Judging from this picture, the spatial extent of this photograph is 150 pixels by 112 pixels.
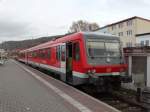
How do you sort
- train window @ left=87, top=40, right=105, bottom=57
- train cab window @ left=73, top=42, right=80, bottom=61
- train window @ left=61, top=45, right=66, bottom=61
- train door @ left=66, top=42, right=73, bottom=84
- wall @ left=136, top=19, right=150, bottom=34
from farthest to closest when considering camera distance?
1. wall @ left=136, top=19, right=150, bottom=34
2. train window @ left=61, top=45, right=66, bottom=61
3. train door @ left=66, top=42, right=73, bottom=84
4. train cab window @ left=73, top=42, right=80, bottom=61
5. train window @ left=87, top=40, right=105, bottom=57

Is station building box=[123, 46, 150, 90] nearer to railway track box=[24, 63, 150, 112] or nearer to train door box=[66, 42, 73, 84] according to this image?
railway track box=[24, 63, 150, 112]

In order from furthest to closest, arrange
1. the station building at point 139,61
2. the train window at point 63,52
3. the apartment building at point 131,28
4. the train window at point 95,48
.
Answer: the apartment building at point 131,28, the station building at point 139,61, the train window at point 63,52, the train window at point 95,48

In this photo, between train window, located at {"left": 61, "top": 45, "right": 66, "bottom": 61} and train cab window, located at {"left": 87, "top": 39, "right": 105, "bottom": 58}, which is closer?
train cab window, located at {"left": 87, "top": 39, "right": 105, "bottom": 58}

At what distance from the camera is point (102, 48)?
13.5 meters

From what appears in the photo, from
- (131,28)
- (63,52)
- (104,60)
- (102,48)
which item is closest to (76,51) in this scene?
(102,48)

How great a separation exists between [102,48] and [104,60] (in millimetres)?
590

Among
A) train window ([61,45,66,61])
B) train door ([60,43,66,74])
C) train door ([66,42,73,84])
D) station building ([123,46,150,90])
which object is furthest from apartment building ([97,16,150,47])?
train door ([66,42,73,84])

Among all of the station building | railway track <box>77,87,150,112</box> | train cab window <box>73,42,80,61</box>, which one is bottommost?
railway track <box>77,87,150,112</box>

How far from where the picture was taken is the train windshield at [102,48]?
13.2 meters

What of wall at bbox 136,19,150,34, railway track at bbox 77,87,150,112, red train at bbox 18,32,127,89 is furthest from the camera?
wall at bbox 136,19,150,34

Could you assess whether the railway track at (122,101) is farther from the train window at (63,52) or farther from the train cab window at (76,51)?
the train window at (63,52)

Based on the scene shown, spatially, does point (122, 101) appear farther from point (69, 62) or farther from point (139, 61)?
point (139, 61)

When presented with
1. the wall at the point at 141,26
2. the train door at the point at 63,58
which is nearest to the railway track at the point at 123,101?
the train door at the point at 63,58

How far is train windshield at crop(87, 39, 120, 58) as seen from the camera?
1320cm
